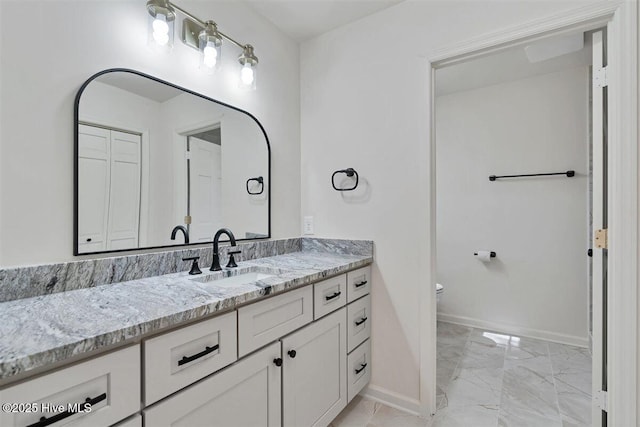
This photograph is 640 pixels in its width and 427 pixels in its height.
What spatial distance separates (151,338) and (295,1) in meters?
1.95

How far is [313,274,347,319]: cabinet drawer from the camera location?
4.74 feet

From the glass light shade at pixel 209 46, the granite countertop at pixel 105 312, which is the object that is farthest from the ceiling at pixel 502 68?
the granite countertop at pixel 105 312

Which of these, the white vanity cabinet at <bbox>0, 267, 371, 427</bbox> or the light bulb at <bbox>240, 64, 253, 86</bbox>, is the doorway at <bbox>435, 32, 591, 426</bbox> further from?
the light bulb at <bbox>240, 64, 253, 86</bbox>

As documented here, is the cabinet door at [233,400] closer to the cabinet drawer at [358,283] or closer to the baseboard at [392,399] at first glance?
the cabinet drawer at [358,283]

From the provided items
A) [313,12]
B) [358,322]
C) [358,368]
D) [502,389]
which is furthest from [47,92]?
[502,389]

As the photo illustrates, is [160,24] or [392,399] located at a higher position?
[160,24]

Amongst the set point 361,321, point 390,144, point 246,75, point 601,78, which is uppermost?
point 246,75

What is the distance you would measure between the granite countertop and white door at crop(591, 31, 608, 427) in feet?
4.27

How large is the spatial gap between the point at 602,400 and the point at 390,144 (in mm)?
1631

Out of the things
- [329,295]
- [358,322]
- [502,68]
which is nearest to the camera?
[329,295]

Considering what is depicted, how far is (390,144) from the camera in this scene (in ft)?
6.19

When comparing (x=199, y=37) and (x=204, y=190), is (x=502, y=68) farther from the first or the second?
(x=204, y=190)

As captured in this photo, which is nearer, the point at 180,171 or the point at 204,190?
the point at 180,171

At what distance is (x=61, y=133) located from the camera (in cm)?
113
